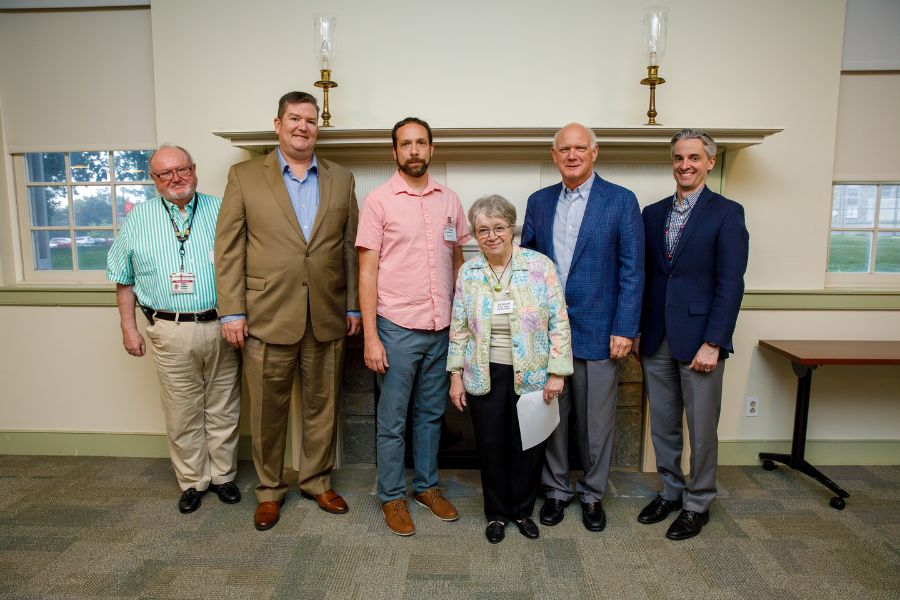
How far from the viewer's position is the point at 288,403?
A: 8.02ft

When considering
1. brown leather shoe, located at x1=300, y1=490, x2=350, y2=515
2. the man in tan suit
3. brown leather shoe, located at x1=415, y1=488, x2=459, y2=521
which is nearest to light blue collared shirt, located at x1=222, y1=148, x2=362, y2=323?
the man in tan suit

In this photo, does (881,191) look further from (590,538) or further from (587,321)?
(590,538)

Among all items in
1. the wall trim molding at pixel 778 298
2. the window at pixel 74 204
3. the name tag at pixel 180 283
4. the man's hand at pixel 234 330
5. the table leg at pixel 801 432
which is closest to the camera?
the man's hand at pixel 234 330

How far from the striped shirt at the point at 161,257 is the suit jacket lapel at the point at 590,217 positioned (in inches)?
67.7

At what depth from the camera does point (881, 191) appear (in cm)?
296

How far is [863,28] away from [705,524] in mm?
2862

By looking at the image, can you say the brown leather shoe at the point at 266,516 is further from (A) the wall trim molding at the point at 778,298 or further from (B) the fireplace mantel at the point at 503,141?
(B) the fireplace mantel at the point at 503,141

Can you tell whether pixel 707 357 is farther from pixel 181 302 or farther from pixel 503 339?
pixel 181 302

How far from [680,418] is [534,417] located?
82 cm

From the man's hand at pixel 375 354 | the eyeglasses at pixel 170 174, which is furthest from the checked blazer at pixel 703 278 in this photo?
the eyeglasses at pixel 170 174

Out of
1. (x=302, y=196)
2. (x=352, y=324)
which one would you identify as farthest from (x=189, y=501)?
(x=302, y=196)

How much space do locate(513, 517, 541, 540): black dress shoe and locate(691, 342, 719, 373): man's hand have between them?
1.02 m

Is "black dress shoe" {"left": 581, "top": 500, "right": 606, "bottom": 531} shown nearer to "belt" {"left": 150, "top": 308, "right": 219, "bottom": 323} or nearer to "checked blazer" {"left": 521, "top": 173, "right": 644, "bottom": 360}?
"checked blazer" {"left": 521, "top": 173, "right": 644, "bottom": 360}

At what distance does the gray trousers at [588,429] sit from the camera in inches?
89.4
